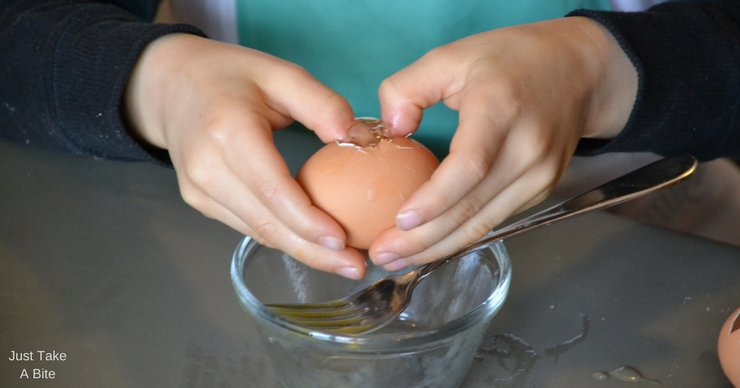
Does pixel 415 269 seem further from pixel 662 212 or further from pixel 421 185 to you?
pixel 662 212

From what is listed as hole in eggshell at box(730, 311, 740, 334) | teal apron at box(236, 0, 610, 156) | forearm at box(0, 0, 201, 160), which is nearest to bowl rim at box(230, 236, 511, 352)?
hole in eggshell at box(730, 311, 740, 334)

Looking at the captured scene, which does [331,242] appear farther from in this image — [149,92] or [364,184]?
[149,92]

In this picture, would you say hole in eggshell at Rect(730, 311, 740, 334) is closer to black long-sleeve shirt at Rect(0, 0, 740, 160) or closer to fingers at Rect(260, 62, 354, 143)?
black long-sleeve shirt at Rect(0, 0, 740, 160)

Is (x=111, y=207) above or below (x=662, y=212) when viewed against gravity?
above

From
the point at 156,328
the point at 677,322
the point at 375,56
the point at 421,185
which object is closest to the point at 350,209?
the point at 421,185

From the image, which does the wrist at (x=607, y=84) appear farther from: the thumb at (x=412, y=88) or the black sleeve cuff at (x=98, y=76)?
the black sleeve cuff at (x=98, y=76)

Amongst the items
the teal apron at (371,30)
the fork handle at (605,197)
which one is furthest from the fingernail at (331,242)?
the teal apron at (371,30)
